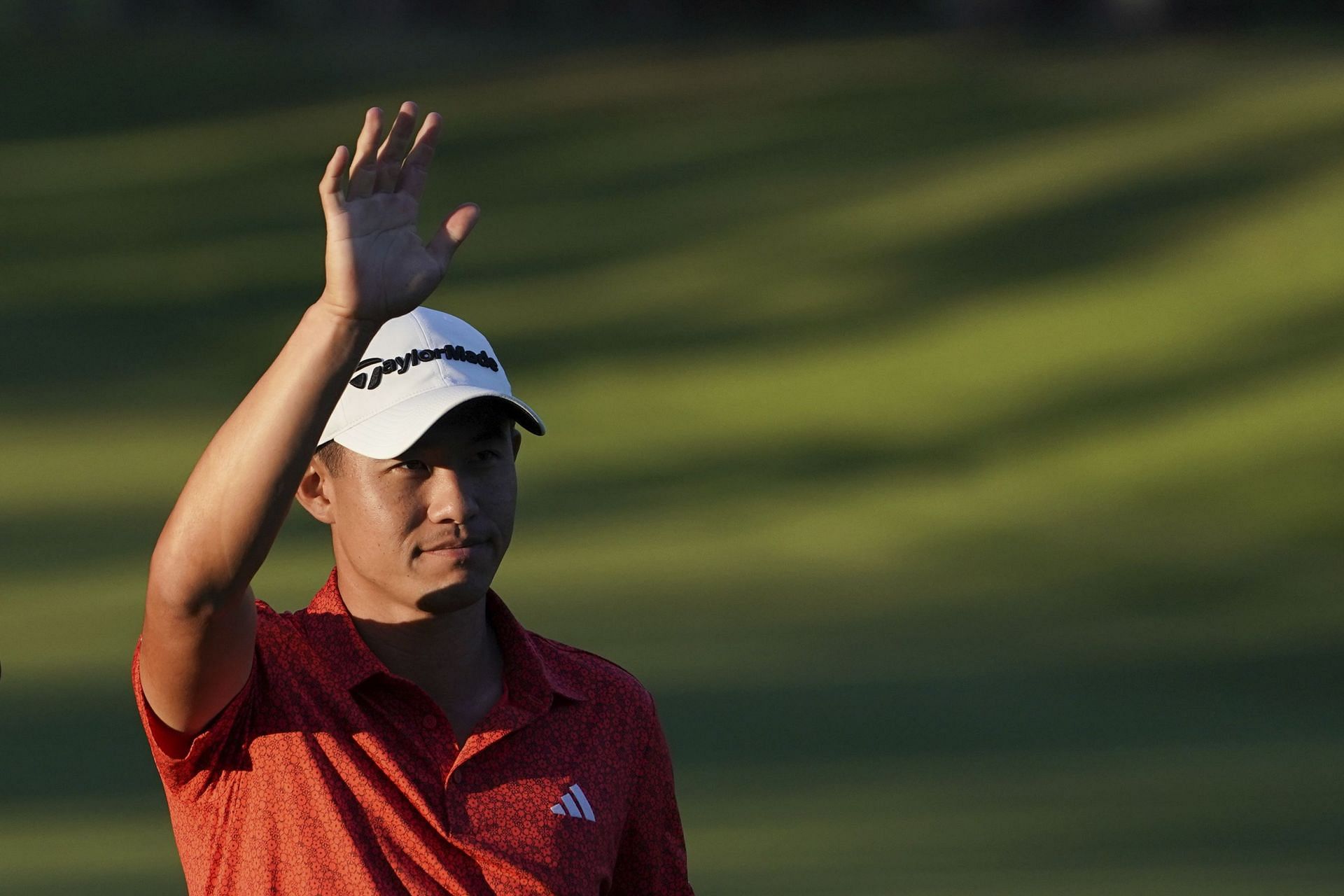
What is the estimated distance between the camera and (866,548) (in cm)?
1255

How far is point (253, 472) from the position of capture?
7.42 ft

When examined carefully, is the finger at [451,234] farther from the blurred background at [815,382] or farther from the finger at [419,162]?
the blurred background at [815,382]

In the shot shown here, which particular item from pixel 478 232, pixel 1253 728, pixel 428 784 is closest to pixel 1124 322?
pixel 478 232

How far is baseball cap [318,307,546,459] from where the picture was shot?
8.64 feet

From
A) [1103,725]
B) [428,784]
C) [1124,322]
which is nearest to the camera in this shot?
[428,784]

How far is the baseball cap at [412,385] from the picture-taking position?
8.64 ft

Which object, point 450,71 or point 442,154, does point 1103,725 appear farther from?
point 450,71

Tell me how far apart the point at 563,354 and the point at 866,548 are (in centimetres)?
351

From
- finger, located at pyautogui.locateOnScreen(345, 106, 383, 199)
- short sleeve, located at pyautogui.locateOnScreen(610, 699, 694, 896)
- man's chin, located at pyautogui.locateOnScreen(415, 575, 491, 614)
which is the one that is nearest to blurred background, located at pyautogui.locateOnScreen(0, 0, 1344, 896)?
short sleeve, located at pyautogui.locateOnScreen(610, 699, 694, 896)

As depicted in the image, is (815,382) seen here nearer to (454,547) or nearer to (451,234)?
(454,547)

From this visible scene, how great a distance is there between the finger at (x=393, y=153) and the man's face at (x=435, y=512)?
0.31 meters

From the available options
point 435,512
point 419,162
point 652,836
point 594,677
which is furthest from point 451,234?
point 652,836

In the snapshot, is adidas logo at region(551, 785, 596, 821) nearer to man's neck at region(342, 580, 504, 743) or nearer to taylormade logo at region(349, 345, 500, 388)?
man's neck at region(342, 580, 504, 743)

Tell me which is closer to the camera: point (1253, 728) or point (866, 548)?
point (1253, 728)
